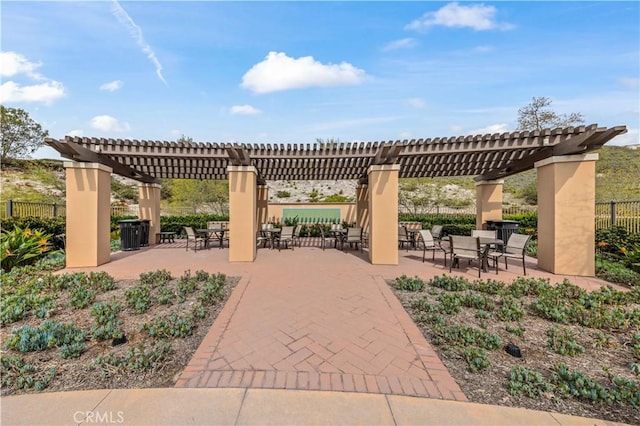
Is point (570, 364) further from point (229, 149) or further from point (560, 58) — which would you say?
point (560, 58)

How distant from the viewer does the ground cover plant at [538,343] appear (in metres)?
2.07

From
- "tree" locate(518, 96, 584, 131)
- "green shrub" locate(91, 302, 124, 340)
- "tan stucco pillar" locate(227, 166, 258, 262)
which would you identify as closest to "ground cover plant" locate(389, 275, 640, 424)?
"green shrub" locate(91, 302, 124, 340)

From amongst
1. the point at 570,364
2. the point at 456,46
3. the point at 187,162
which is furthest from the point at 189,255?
the point at 456,46

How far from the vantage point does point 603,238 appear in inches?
313

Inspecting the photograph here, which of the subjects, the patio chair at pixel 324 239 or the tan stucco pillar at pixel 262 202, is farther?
the tan stucco pillar at pixel 262 202

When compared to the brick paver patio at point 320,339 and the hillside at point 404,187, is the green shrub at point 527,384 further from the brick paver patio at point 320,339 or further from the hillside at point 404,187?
the hillside at point 404,187

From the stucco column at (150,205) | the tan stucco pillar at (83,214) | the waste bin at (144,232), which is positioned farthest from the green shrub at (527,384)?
the stucco column at (150,205)

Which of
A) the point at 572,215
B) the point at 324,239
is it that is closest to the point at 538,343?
the point at 572,215

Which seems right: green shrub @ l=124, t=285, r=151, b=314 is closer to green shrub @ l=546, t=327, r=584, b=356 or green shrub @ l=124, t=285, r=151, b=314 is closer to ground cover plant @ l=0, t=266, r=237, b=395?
ground cover plant @ l=0, t=266, r=237, b=395

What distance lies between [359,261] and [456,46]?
24.3 feet

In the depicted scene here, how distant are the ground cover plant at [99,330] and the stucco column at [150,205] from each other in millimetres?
5799

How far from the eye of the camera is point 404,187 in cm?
1889

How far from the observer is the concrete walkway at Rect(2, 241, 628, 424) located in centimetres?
188

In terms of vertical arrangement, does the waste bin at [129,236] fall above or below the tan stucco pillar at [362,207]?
below
